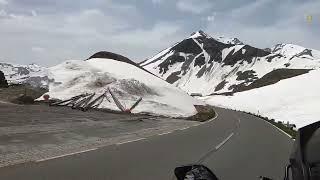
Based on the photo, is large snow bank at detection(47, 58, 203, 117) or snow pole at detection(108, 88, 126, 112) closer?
snow pole at detection(108, 88, 126, 112)

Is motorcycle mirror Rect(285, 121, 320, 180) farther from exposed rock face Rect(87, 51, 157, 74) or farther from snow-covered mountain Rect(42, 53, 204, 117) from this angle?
exposed rock face Rect(87, 51, 157, 74)

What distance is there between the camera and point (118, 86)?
219 feet

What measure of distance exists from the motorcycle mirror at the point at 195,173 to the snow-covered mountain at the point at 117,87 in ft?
173

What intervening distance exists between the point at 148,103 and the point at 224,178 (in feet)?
167

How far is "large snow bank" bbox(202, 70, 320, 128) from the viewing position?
329ft

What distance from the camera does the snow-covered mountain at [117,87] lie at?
63.5 metres

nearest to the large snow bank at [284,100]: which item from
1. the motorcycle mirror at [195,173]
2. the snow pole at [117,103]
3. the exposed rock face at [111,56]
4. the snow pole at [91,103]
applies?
the exposed rock face at [111,56]

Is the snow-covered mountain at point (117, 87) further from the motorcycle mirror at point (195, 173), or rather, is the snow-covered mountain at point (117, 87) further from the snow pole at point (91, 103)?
the motorcycle mirror at point (195, 173)

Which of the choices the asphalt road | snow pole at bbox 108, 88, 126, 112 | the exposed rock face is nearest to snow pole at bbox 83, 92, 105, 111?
snow pole at bbox 108, 88, 126, 112

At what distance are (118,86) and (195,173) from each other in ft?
202

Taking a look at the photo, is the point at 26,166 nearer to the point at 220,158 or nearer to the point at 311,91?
the point at 220,158

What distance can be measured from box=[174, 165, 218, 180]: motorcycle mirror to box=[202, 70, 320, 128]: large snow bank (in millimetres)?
82512

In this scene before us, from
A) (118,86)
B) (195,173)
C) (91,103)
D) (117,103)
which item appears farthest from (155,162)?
(118,86)

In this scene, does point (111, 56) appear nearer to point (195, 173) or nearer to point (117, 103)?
point (117, 103)
